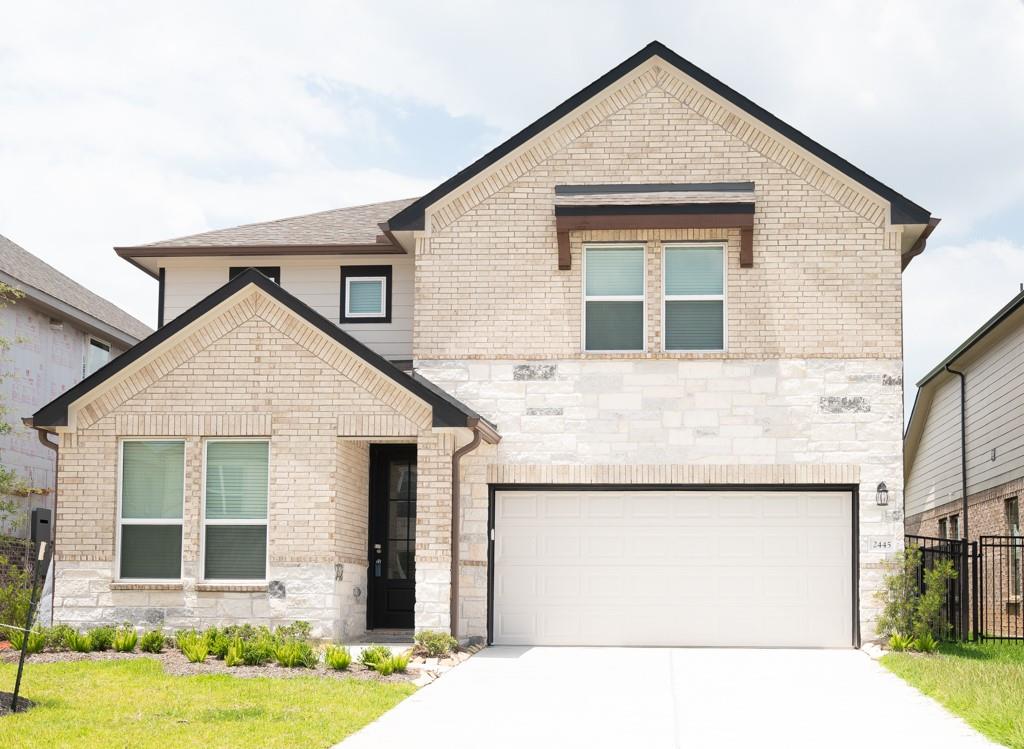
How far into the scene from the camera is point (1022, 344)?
73.0 ft

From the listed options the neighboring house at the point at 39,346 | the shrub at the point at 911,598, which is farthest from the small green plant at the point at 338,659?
the neighboring house at the point at 39,346

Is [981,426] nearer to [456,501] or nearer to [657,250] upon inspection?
[657,250]

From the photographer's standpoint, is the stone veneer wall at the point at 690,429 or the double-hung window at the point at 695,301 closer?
the stone veneer wall at the point at 690,429

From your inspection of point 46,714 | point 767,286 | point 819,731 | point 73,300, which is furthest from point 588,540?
point 73,300

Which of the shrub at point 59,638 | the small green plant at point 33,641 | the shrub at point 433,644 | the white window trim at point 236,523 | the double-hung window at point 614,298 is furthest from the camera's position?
the double-hung window at point 614,298

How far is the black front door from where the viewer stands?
730 inches

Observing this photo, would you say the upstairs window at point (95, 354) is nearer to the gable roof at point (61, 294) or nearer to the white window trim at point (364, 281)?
the gable roof at point (61, 294)

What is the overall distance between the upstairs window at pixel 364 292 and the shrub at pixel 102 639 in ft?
20.4

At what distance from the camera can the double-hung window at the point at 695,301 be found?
1811 centimetres

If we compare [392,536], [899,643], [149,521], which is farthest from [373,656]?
[899,643]

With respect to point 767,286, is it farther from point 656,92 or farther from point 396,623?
point 396,623

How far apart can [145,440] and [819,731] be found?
31.6 feet

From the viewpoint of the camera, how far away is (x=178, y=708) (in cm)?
1129

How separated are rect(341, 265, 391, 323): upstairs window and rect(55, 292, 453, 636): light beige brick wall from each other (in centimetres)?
330
